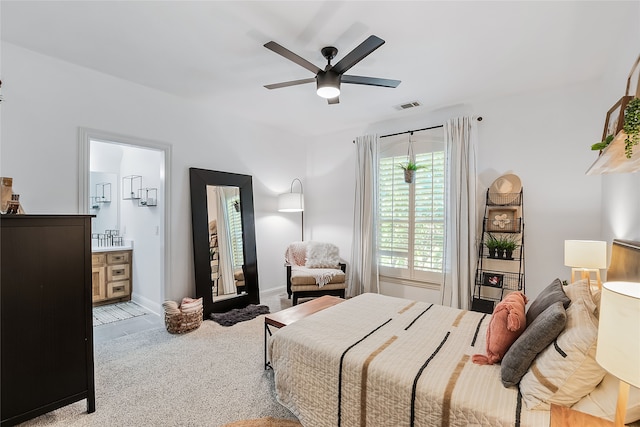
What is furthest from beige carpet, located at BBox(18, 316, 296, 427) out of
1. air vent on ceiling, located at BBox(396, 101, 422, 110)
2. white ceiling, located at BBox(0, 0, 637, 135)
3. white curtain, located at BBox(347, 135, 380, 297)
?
air vent on ceiling, located at BBox(396, 101, 422, 110)

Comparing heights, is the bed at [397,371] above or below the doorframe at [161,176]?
below

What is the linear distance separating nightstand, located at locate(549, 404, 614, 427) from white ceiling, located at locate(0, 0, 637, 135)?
7.96ft

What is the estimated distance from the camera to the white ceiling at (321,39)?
213 centimetres

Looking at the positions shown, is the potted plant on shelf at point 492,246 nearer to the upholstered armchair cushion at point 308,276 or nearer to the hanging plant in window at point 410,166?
the hanging plant in window at point 410,166

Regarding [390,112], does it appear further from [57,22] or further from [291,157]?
[57,22]

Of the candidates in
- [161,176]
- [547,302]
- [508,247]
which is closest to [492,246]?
[508,247]

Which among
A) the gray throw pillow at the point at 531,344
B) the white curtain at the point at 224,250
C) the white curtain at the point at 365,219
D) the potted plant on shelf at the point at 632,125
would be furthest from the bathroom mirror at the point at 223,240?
the potted plant on shelf at the point at 632,125

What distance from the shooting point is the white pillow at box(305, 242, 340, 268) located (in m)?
4.57

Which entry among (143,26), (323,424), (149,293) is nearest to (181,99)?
(143,26)

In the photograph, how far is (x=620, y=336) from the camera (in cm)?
83

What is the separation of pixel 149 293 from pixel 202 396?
2.55 meters

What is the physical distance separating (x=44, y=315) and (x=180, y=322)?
1521 millimetres

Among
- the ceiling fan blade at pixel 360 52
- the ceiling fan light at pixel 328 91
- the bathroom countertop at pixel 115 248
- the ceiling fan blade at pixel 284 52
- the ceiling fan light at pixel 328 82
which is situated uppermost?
the ceiling fan blade at pixel 284 52

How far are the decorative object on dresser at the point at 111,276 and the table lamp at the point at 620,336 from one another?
518 centimetres
